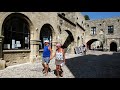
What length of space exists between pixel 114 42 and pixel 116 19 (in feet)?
13.0

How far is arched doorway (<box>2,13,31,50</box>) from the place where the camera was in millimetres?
12491

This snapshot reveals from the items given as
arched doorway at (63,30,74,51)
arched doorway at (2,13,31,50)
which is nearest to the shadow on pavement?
arched doorway at (2,13,31,50)

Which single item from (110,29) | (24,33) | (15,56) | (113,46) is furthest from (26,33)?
(113,46)

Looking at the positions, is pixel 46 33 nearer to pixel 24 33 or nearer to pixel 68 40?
pixel 24 33

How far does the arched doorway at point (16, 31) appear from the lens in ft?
41.0

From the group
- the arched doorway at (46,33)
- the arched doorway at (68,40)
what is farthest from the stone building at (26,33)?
the arched doorway at (68,40)

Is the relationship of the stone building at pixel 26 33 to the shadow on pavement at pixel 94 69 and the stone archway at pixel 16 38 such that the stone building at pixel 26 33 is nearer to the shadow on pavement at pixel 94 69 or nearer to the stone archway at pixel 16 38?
the stone archway at pixel 16 38

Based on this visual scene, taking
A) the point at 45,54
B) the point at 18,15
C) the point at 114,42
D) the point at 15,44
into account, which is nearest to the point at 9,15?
the point at 18,15

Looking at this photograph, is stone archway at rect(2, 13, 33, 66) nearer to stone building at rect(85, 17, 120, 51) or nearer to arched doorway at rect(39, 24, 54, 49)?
arched doorway at rect(39, 24, 54, 49)

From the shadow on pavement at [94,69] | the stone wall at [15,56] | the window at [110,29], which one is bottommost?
the shadow on pavement at [94,69]

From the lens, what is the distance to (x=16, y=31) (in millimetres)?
13484

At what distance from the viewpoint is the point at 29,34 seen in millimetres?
14484
